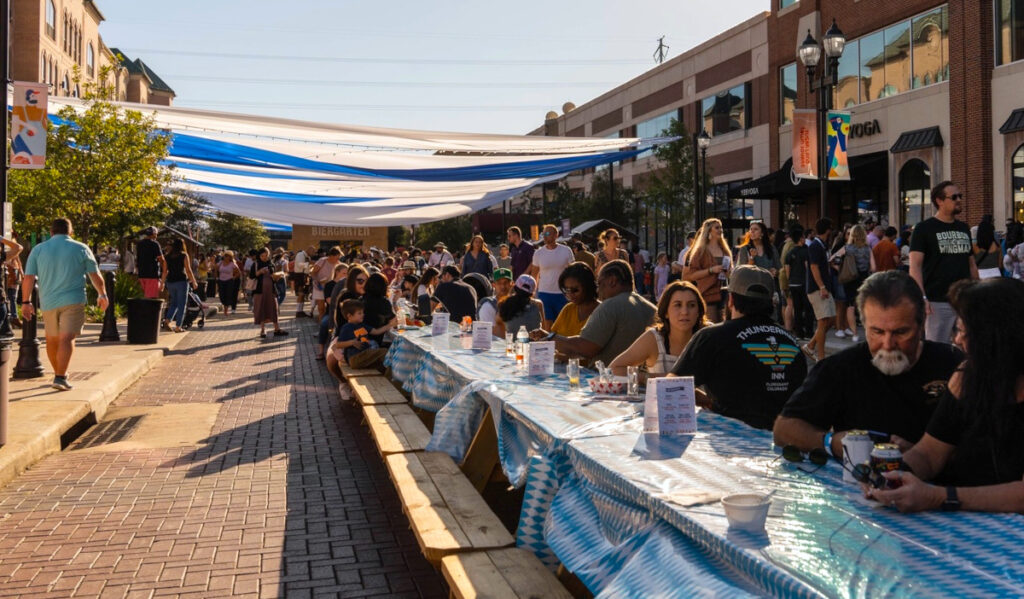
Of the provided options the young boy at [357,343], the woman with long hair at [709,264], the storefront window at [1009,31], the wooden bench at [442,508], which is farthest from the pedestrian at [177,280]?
the storefront window at [1009,31]

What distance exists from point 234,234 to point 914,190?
48.1 m

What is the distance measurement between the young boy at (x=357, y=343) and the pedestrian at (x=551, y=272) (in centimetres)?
314

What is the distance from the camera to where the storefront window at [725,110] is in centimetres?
3919

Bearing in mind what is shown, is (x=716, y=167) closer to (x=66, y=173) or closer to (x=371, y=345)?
(x=66, y=173)

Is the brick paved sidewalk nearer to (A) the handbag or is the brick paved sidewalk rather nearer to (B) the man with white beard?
(B) the man with white beard

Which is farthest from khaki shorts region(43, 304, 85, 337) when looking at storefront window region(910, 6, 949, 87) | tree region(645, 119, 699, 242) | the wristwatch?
tree region(645, 119, 699, 242)

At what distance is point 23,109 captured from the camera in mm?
10766

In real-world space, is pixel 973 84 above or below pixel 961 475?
above

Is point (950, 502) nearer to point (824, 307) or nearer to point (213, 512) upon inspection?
point (213, 512)

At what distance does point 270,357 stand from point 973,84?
62.5ft

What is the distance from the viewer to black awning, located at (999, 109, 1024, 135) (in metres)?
22.2

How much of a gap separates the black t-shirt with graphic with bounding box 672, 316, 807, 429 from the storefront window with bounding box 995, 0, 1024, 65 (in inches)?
874

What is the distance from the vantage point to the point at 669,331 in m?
5.87

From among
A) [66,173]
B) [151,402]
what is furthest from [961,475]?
[66,173]
